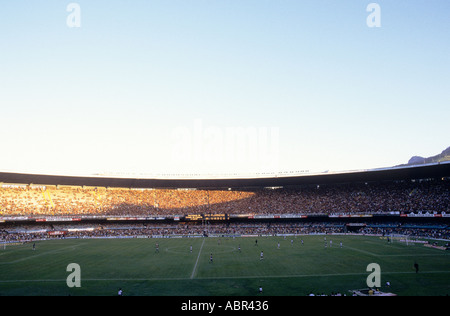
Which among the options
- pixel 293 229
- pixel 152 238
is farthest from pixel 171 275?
pixel 293 229

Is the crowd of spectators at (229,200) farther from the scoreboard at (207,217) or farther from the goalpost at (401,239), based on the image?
the goalpost at (401,239)

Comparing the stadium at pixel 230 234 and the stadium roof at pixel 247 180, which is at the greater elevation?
the stadium roof at pixel 247 180

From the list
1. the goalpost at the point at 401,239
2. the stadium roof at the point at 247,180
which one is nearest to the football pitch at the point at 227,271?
the goalpost at the point at 401,239

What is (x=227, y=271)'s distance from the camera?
3278 centimetres

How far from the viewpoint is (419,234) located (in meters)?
60.5

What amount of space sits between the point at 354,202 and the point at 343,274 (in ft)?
171

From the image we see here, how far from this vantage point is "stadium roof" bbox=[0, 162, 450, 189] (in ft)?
234

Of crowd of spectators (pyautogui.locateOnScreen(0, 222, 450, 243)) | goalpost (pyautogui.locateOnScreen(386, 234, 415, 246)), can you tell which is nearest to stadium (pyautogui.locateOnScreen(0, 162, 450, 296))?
crowd of spectators (pyautogui.locateOnScreen(0, 222, 450, 243))

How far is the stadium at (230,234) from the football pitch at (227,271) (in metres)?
0.15

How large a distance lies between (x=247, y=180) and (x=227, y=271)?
60.9 meters

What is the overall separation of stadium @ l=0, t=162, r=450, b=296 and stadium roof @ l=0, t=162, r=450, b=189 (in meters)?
0.30

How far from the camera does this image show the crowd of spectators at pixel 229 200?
71.7 meters
